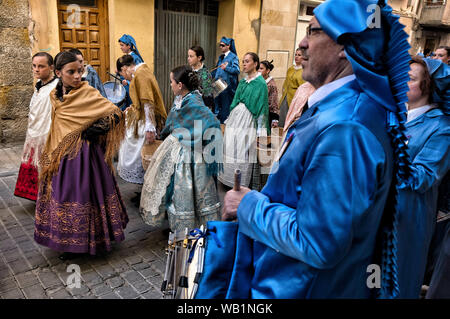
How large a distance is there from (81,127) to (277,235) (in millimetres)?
2702

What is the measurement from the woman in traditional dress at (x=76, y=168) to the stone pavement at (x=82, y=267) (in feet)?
0.70

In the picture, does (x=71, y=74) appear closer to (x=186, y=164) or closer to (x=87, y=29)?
(x=186, y=164)

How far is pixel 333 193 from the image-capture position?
1.16 m

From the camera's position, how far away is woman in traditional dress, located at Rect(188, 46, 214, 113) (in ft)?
23.4

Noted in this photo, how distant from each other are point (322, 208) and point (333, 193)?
6 cm

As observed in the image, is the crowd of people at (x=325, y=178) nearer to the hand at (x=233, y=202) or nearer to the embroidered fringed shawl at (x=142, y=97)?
the hand at (x=233, y=202)

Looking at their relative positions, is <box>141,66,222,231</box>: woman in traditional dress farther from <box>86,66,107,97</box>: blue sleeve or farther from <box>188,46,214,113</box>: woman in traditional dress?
<box>188,46,214,113</box>: woman in traditional dress

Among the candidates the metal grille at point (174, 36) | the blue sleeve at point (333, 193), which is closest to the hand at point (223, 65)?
the metal grille at point (174, 36)

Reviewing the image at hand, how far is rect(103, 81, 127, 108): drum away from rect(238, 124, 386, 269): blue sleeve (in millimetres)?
5106

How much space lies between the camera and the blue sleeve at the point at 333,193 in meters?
1.15

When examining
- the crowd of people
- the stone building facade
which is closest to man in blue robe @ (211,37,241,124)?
the stone building facade

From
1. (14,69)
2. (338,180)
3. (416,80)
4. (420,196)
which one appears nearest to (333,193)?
(338,180)

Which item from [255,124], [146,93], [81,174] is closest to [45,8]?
[146,93]

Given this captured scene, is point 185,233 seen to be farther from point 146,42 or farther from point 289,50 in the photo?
point 289,50
